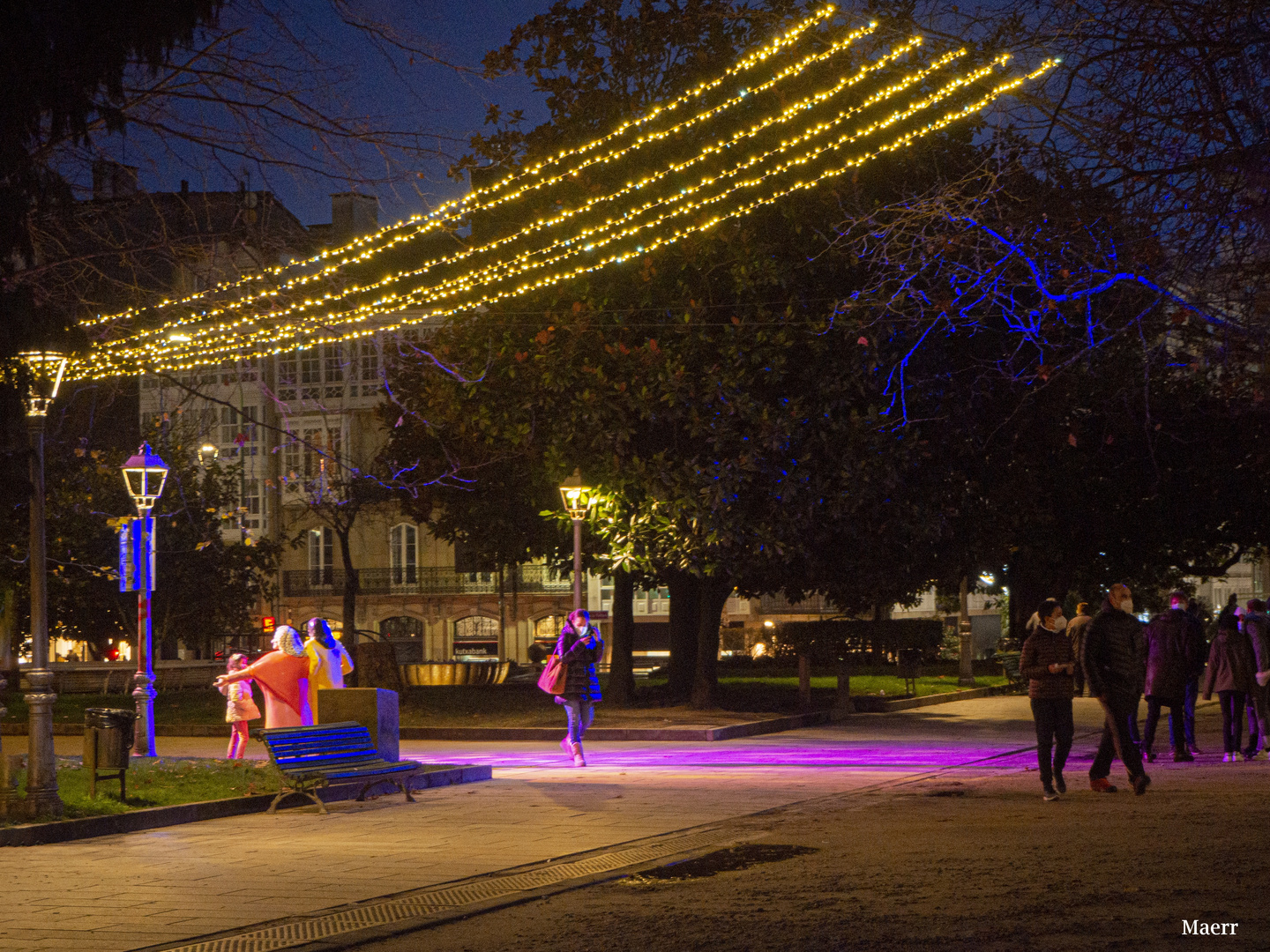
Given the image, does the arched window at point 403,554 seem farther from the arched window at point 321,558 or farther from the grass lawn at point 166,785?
the grass lawn at point 166,785

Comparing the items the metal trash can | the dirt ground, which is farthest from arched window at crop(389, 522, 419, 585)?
the dirt ground

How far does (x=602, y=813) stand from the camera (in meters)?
12.1

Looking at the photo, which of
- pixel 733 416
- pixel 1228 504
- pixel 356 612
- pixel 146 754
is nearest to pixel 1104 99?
pixel 733 416

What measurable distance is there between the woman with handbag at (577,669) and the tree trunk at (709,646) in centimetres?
890

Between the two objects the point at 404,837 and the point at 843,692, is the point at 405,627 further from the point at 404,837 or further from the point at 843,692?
the point at 404,837

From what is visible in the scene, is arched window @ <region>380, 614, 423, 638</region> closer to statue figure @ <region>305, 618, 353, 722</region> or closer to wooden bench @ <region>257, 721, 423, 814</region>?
statue figure @ <region>305, 618, 353, 722</region>

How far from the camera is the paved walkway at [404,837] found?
317 inches

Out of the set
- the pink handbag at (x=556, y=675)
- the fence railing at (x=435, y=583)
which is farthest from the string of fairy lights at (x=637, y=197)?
the fence railing at (x=435, y=583)

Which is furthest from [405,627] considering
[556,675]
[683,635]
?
[556,675]

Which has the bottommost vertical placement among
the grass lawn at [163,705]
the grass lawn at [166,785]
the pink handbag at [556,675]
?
the grass lawn at [163,705]

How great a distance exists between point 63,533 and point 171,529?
345 inches

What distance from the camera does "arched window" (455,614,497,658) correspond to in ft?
207

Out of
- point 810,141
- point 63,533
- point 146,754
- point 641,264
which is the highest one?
point 810,141

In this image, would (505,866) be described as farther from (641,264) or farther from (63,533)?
(63,533)
